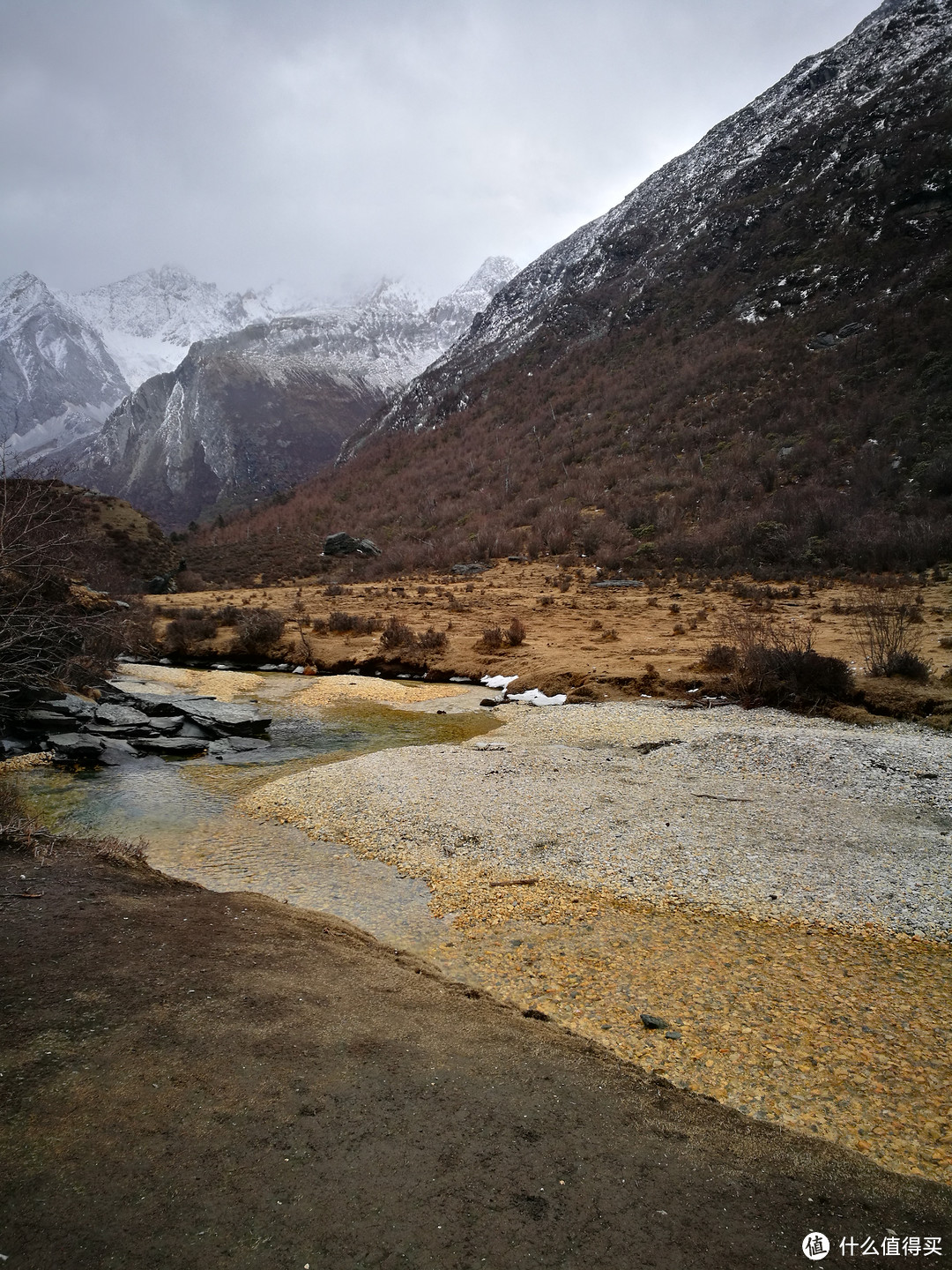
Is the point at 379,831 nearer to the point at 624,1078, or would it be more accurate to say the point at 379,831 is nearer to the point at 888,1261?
the point at 624,1078

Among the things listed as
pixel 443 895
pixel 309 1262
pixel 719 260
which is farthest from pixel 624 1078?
pixel 719 260

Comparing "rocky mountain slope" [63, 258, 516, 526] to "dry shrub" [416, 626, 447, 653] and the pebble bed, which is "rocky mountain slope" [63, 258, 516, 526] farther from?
the pebble bed

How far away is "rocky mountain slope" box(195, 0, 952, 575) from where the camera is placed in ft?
101

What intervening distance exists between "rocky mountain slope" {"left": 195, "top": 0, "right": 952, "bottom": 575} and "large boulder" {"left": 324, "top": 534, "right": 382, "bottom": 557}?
2373 mm

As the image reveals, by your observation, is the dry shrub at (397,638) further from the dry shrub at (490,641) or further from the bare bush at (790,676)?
the bare bush at (790,676)

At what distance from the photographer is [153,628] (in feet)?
79.2

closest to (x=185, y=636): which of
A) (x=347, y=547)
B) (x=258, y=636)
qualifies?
(x=258, y=636)

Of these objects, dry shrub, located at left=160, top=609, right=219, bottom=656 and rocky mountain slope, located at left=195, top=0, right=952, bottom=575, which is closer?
dry shrub, located at left=160, top=609, right=219, bottom=656

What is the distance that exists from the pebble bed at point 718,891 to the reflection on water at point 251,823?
37 cm

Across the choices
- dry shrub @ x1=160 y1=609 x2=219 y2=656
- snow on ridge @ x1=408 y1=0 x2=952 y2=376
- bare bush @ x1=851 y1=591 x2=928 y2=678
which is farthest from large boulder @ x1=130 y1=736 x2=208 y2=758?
snow on ridge @ x1=408 y1=0 x2=952 y2=376

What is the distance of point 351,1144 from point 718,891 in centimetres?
450

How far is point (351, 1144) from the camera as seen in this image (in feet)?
8.59

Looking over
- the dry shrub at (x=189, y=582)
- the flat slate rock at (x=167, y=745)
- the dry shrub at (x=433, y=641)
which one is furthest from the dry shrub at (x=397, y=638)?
the dry shrub at (x=189, y=582)

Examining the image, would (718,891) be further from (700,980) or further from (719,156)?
(719,156)
